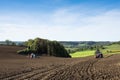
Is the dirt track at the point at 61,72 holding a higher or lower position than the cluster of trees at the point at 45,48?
lower

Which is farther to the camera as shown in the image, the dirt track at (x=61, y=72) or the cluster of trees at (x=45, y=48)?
the cluster of trees at (x=45, y=48)

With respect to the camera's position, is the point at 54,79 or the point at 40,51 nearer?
the point at 54,79

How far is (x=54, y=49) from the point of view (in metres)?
77.8

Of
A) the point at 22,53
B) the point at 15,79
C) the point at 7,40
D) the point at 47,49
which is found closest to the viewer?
the point at 15,79

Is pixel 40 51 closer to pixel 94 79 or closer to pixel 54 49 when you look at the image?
pixel 54 49

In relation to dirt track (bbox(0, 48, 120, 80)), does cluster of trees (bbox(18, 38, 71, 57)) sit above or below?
above

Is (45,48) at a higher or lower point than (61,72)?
higher

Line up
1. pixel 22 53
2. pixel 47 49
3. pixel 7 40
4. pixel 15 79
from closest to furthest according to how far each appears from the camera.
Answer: pixel 15 79 → pixel 22 53 → pixel 47 49 → pixel 7 40

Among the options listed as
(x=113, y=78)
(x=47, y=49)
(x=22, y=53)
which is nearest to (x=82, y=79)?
(x=113, y=78)

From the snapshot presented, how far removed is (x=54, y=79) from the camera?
20.4 metres

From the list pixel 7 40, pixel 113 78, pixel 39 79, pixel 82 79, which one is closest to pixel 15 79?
pixel 39 79

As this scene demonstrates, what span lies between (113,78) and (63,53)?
196 feet

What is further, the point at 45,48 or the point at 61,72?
the point at 45,48

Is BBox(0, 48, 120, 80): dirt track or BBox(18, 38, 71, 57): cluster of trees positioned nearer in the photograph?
BBox(0, 48, 120, 80): dirt track
